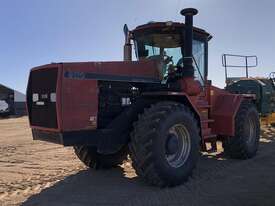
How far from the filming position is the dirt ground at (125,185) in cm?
725

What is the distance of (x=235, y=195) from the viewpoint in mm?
7465

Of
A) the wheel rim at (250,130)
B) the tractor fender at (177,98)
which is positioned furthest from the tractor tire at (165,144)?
the wheel rim at (250,130)

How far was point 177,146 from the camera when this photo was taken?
857 centimetres

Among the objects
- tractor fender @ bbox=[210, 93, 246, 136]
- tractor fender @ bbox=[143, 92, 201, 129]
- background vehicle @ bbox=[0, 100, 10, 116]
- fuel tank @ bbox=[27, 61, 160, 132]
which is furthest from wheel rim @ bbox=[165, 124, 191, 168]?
background vehicle @ bbox=[0, 100, 10, 116]

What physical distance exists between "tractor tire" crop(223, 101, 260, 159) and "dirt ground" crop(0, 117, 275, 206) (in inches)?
9.6

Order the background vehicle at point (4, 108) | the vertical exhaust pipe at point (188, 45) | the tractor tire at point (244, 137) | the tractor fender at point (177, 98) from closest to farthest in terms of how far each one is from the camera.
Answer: the tractor fender at point (177, 98) < the vertical exhaust pipe at point (188, 45) < the tractor tire at point (244, 137) < the background vehicle at point (4, 108)

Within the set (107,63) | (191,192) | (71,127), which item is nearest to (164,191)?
(191,192)

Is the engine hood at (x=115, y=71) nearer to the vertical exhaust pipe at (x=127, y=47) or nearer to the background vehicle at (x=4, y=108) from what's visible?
the vertical exhaust pipe at (x=127, y=47)

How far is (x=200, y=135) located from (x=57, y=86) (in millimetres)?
3344

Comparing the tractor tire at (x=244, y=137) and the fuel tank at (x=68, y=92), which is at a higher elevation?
the fuel tank at (x=68, y=92)

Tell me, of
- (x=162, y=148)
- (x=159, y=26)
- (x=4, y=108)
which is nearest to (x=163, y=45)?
(x=159, y=26)

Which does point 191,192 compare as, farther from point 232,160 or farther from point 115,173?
point 232,160

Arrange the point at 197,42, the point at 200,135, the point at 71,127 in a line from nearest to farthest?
the point at 71,127
the point at 200,135
the point at 197,42

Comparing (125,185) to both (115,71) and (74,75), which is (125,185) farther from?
(74,75)
